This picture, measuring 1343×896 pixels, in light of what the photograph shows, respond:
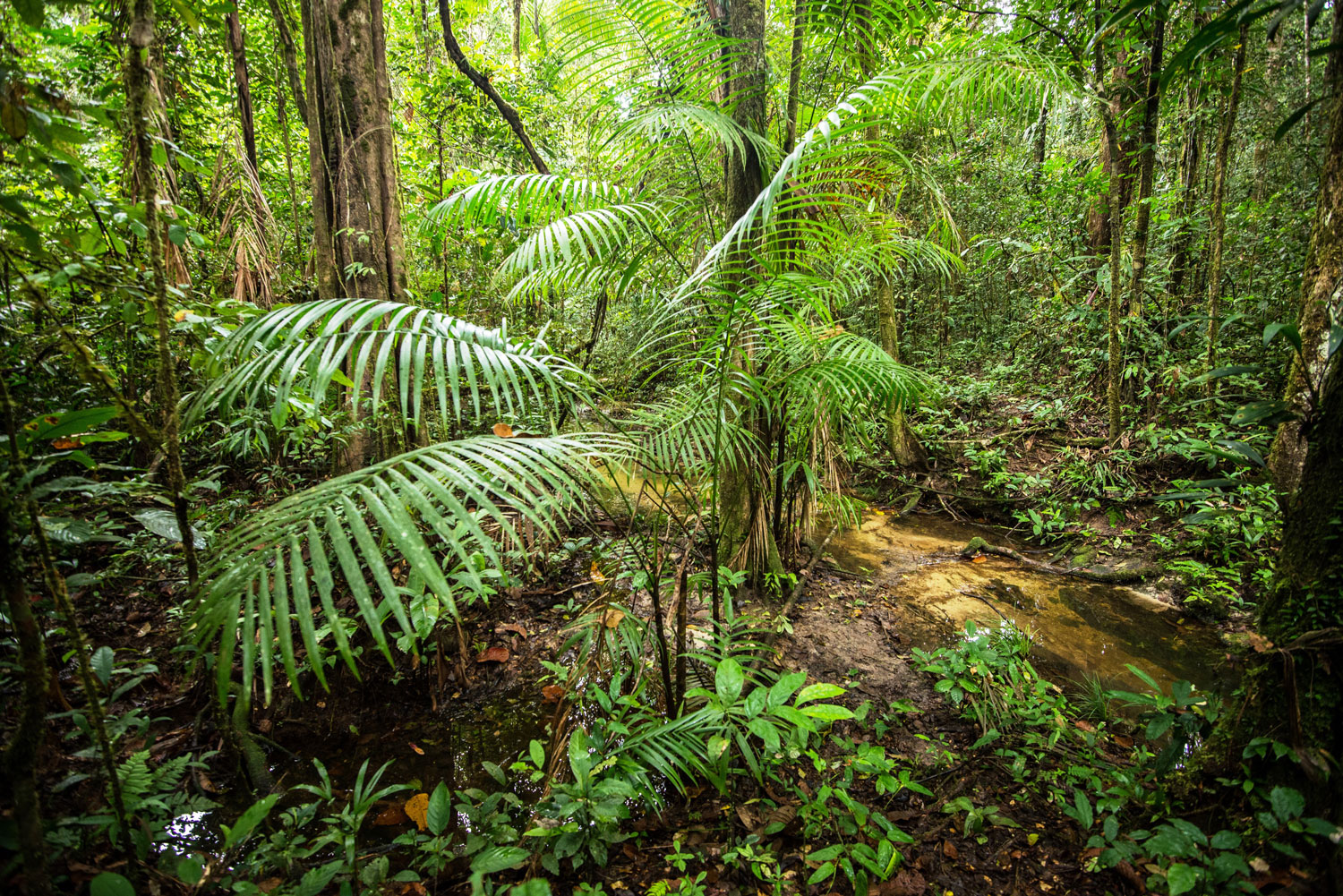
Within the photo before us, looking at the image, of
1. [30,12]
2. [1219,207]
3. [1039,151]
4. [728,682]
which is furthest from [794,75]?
[1039,151]

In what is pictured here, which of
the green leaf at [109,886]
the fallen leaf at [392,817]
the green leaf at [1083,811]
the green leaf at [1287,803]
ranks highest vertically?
the green leaf at [109,886]

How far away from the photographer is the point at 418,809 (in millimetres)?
1576

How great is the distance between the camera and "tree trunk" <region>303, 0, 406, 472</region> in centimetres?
233

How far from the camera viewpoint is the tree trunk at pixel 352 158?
2334 millimetres

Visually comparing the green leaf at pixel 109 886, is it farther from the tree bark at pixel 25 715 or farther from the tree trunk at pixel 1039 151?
the tree trunk at pixel 1039 151

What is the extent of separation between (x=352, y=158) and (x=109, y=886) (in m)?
2.54

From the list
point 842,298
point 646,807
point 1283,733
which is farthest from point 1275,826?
point 842,298

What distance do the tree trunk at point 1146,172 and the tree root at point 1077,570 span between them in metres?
2.34

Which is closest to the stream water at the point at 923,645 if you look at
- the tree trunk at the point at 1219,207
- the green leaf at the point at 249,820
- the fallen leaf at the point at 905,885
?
the green leaf at the point at 249,820

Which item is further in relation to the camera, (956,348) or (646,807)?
(956,348)

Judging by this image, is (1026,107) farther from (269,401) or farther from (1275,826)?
(269,401)

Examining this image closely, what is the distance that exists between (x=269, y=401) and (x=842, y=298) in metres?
2.53

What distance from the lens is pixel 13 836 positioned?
3.12 feet

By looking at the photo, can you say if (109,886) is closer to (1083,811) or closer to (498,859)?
(498,859)
